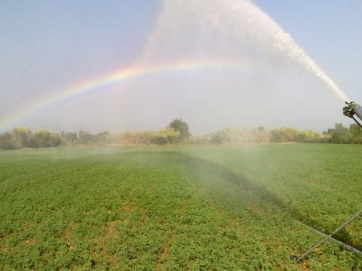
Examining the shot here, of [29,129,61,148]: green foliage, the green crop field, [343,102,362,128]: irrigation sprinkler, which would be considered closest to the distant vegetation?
[29,129,61,148]: green foliage

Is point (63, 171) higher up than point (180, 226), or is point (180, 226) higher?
point (63, 171)

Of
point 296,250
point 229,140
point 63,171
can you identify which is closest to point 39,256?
point 296,250

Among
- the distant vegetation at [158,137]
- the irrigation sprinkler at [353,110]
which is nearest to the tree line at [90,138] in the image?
the distant vegetation at [158,137]

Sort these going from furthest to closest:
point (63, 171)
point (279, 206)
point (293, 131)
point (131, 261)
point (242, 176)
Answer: point (293, 131) < point (63, 171) < point (242, 176) < point (279, 206) < point (131, 261)

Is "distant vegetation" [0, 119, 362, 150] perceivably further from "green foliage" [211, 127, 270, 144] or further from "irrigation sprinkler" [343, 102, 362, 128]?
"irrigation sprinkler" [343, 102, 362, 128]

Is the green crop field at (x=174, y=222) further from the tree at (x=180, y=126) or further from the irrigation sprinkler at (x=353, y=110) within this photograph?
the tree at (x=180, y=126)

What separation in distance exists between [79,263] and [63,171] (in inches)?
437

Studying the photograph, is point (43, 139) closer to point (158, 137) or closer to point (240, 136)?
point (158, 137)

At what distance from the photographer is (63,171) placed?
16703mm

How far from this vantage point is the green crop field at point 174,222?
21.7 feet

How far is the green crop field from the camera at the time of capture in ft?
21.7

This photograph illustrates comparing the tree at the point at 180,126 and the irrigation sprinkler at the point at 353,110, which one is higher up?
the tree at the point at 180,126

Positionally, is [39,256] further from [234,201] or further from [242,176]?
[242,176]

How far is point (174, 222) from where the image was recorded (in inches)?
338
